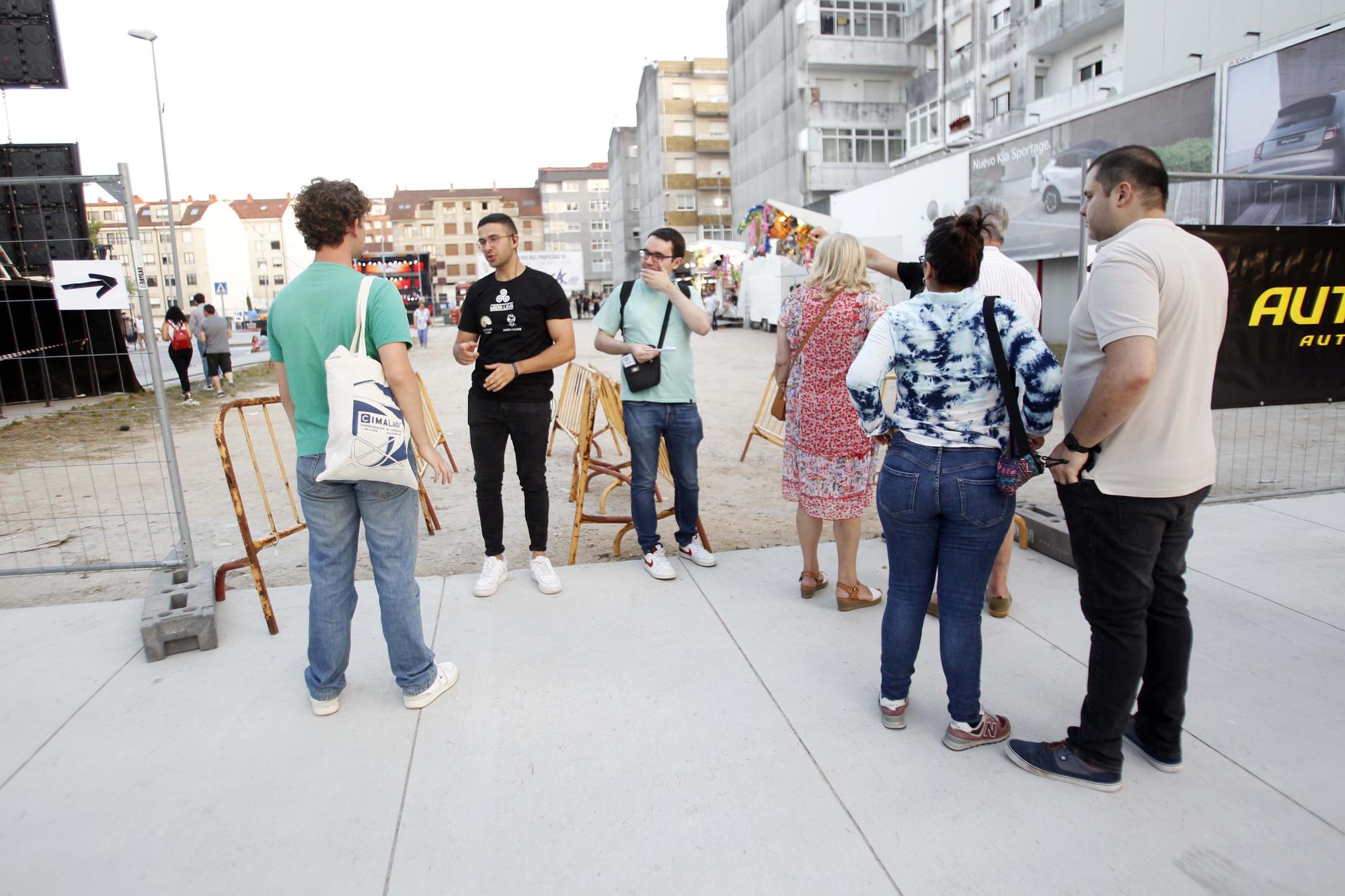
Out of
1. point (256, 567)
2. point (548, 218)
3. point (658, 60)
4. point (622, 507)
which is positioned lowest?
point (622, 507)

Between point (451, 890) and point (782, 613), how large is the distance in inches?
83.8

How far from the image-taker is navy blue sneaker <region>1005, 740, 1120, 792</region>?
2496 millimetres

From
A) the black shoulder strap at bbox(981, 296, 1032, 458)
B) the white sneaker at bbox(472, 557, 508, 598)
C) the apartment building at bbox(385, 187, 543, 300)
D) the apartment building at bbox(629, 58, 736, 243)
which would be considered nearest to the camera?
the black shoulder strap at bbox(981, 296, 1032, 458)

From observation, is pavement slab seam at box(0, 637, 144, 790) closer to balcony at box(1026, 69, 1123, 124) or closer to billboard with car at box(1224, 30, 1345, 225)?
billboard with car at box(1224, 30, 1345, 225)

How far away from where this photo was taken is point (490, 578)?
4.24 m

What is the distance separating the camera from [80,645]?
12.3 ft

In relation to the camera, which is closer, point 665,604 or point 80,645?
point 80,645

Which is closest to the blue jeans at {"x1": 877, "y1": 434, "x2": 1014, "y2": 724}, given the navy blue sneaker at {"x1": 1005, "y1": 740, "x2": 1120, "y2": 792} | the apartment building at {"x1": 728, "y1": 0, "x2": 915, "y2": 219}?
the navy blue sneaker at {"x1": 1005, "y1": 740, "x2": 1120, "y2": 792}

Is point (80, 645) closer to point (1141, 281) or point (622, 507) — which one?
point (622, 507)

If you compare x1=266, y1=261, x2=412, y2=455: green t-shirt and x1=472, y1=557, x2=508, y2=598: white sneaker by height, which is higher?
x1=266, y1=261, x2=412, y2=455: green t-shirt

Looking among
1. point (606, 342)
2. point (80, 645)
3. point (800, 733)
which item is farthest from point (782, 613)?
point (80, 645)

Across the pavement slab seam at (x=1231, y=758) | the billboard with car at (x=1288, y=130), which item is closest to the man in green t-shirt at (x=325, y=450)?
the pavement slab seam at (x=1231, y=758)

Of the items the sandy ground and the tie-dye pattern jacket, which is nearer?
the tie-dye pattern jacket

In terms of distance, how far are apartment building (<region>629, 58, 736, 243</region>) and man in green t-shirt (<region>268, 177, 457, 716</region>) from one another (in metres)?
61.0
